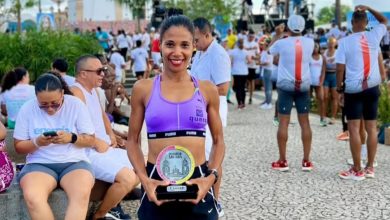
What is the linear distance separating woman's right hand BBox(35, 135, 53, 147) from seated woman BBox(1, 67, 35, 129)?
116 inches

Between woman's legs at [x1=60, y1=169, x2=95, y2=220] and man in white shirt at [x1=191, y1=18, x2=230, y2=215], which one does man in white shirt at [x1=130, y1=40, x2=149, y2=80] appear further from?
woman's legs at [x1=60, y1=169, x2=95, y2=220]

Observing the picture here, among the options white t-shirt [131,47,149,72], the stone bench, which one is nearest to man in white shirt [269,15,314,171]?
the stone bench

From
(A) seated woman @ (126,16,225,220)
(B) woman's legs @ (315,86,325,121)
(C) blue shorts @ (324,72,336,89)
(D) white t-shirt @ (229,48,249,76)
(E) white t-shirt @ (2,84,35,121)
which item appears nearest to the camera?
(A) seated woman @ (126,16,225,220)

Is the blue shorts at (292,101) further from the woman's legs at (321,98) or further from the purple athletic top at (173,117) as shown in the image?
the purple athletic top at (173,117)

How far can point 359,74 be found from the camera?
6938mm

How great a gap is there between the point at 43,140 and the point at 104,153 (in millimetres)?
799

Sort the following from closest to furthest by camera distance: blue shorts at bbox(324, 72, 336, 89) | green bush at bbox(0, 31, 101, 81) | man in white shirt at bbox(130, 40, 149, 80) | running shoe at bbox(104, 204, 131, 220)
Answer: running shoe at bbox(104, 204, 131, 220) < green bush at bbox(0, 31, 101, 81) < blue shorts at bbox(324, 72, 336, 89) < man in white shirt at bbox(130, 40, 149, 80)

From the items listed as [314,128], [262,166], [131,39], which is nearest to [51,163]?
[262,166]

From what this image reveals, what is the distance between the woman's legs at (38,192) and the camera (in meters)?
4.55

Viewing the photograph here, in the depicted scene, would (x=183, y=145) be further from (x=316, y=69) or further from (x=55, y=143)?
(x=316, y=69)

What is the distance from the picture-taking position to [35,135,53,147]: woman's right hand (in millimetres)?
4758

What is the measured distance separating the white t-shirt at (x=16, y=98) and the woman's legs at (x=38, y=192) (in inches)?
124

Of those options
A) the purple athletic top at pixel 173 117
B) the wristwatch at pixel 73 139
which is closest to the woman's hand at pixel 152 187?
the purple athletic top at pixel 173 117

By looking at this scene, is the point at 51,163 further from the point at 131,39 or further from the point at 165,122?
the point at 131,39
